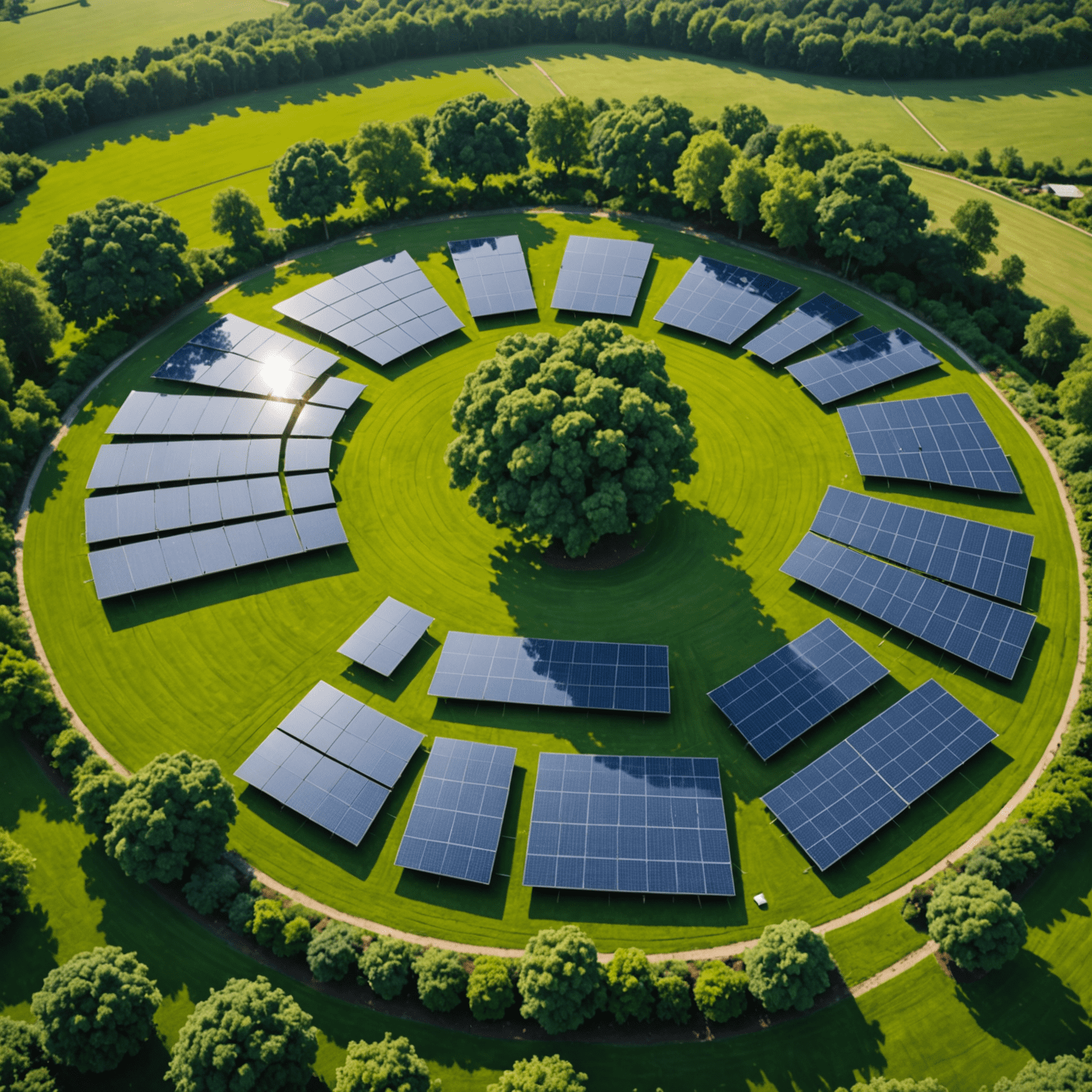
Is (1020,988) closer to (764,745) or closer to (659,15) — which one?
(764,745)

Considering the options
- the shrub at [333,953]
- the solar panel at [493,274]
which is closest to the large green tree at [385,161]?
the solar panel at [493,274]

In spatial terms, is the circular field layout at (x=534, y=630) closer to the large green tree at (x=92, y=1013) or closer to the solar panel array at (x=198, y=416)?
the solar panel array at (x=198, y=416)

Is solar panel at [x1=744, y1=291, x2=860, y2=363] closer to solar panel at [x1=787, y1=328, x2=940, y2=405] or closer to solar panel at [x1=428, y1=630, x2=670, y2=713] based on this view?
solar panel at [x1=787, y1=328, x2=940, y2=405]

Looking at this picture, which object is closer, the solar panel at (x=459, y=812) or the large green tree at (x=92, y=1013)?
the large green tree at (x=92, y=1013)

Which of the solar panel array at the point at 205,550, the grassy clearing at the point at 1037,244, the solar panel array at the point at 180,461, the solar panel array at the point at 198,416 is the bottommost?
the solar panel array at the point at 205,550

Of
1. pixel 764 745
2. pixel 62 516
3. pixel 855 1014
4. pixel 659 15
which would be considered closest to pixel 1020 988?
pixel 855 1014

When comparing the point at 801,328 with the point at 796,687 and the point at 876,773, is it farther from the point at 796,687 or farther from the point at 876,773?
the point at 876,773
